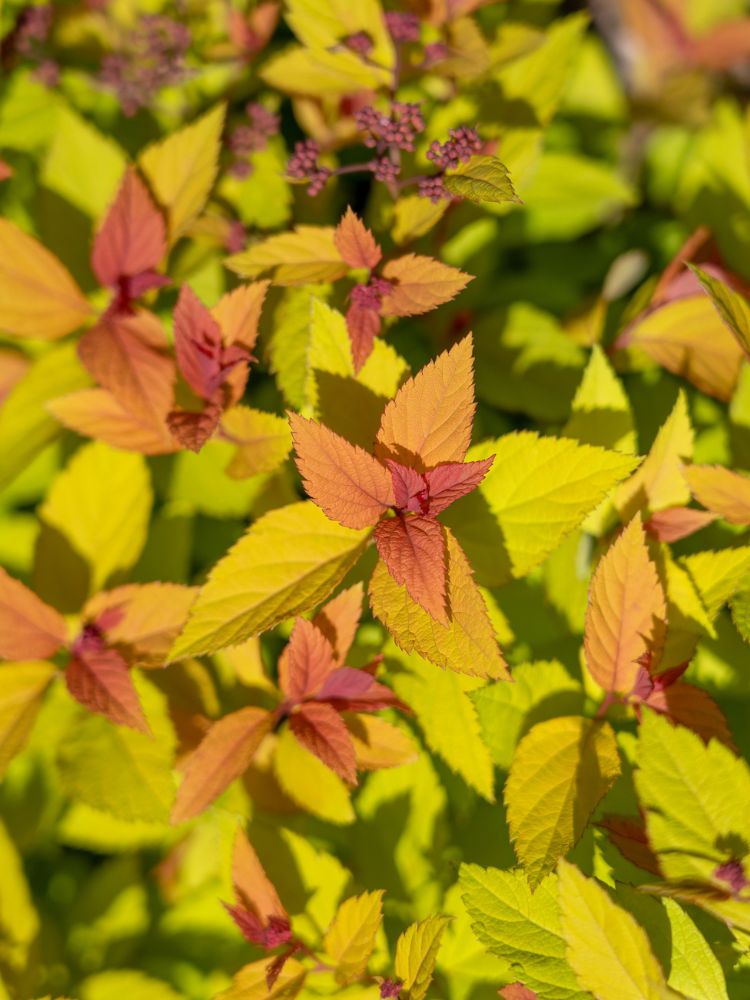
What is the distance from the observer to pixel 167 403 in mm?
1467

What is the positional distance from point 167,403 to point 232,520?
47cm

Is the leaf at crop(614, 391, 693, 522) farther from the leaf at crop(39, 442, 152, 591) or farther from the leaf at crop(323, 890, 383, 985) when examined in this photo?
the leaf at crop(39, 442, 152, 591)

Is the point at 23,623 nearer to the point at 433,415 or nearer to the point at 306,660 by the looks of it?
the point at 306,660

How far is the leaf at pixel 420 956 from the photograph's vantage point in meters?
1.17

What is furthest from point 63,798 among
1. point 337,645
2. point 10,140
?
point 10,140

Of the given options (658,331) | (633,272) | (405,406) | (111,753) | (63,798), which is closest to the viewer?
(405,406)

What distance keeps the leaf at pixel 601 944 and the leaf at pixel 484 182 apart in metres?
0.89

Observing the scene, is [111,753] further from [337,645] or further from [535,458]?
[535,458]

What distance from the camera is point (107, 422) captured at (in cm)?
151

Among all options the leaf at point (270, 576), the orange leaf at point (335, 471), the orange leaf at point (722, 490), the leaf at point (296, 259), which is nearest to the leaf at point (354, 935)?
the leaf at point (270, 576)

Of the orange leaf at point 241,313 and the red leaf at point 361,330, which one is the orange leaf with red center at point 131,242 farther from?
the red leaf at point 361,330

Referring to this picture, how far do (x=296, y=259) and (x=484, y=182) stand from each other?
0.36 m

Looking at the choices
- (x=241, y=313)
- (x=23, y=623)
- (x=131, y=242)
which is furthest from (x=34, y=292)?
(x=23, y=623)

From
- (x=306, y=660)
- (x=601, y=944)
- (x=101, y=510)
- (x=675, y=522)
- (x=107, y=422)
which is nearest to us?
(x=601, y=944)
